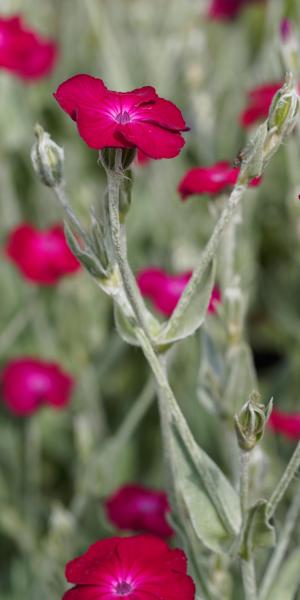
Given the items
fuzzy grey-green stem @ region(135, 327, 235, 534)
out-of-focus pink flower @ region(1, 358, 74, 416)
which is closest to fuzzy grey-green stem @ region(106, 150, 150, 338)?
fuzzy grey-green stem @ region(135, 327, 235, 534)

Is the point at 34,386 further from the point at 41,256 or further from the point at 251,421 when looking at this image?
the point at 251,421

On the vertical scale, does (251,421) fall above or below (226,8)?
below

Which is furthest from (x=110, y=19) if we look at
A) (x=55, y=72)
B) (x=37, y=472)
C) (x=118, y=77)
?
(x=37, y=472)

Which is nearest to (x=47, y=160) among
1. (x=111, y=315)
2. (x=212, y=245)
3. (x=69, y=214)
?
(x=69, y=214)

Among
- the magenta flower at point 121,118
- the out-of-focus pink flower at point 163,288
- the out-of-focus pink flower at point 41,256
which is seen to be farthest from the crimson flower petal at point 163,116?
the out-of-focus pink flower at point 41,256

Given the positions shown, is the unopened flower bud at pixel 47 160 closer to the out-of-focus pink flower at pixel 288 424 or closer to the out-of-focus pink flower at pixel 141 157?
the out-of-focus pink flower at pixel 141 157

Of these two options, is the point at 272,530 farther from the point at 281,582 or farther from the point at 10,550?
the point at 10,550
